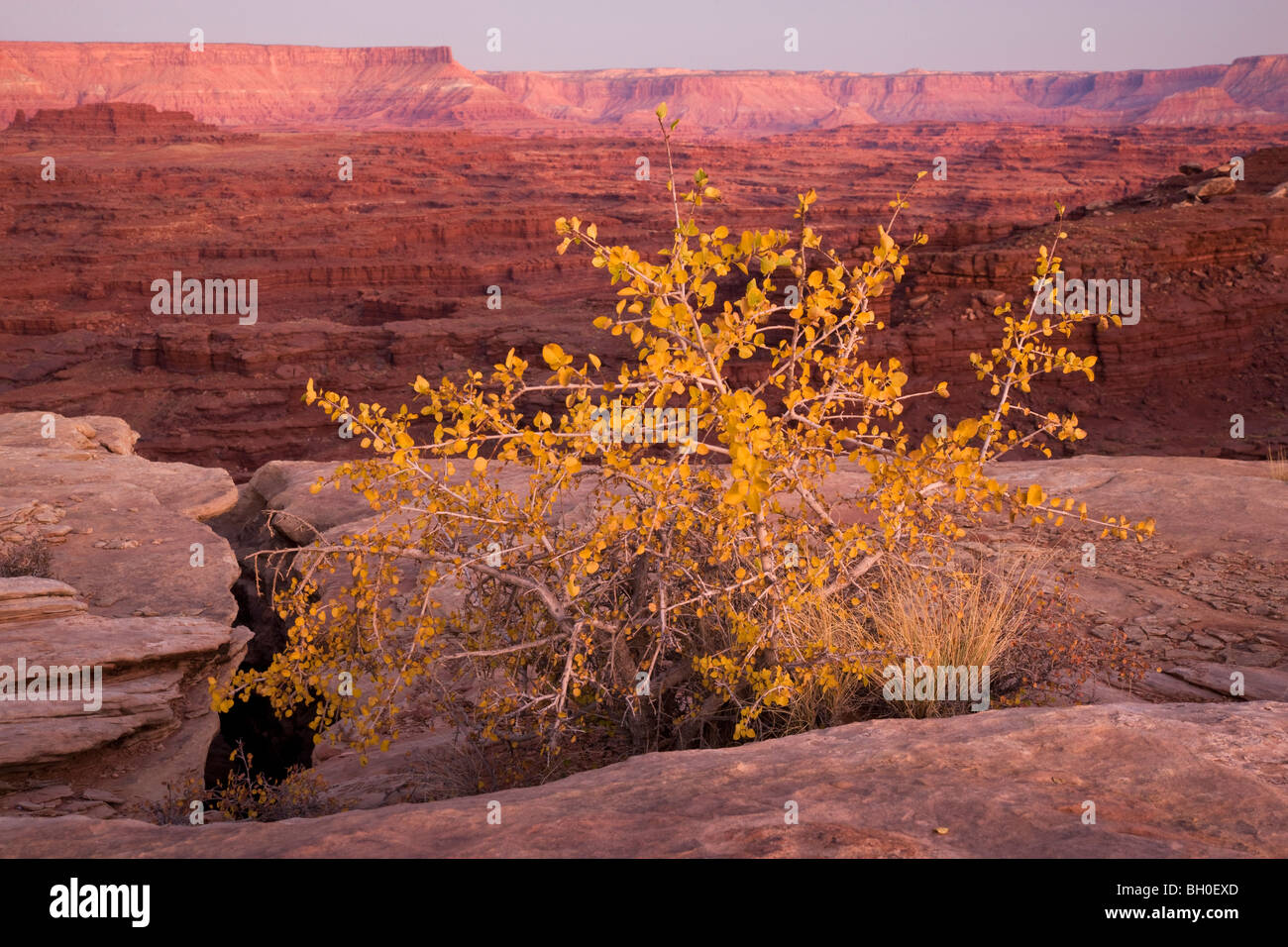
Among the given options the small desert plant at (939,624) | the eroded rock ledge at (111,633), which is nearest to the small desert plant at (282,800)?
the eroded rock ledge at (111,633)

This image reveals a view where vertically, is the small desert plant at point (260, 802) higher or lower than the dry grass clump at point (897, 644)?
lower

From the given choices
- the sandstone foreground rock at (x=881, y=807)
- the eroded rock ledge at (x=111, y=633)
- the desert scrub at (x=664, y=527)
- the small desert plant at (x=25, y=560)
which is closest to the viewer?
the sandstone foreground rock at (x=881, y=807)

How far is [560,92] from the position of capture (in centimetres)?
15438

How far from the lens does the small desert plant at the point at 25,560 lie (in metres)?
5.81

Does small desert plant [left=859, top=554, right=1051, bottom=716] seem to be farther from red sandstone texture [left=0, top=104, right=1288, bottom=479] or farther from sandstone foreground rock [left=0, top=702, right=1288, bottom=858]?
red sandstone texture [left=0, top=104, right=1288, bottom=479]

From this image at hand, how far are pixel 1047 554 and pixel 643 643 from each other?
2943 mm

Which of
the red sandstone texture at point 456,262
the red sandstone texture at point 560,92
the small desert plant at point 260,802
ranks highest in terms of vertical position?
the red sandstone texture at point 560,92

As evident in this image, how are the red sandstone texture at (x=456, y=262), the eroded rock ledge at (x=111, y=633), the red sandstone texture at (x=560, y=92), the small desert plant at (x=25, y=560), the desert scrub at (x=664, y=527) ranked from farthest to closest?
the red sandstone texture at (x=560, y=92)
the red sandstone texture at (x=456, y=262)
the small desert plant at (x=25, y=560)
the eroded rock ledge at (x=111, y=633)
the desert scrub at (x=664, y=527)

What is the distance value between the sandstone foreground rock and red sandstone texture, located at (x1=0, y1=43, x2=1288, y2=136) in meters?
117

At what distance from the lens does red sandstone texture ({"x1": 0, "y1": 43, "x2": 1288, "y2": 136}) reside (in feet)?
367

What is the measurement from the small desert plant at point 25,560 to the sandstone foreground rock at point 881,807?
166 inches

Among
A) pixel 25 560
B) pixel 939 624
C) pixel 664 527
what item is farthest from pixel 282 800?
pixel 25 560

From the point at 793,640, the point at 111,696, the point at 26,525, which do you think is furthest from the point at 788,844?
the point at 26,525

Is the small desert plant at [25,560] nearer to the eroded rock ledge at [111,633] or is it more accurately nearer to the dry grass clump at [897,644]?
the eroded rock ledge at [111,633]
